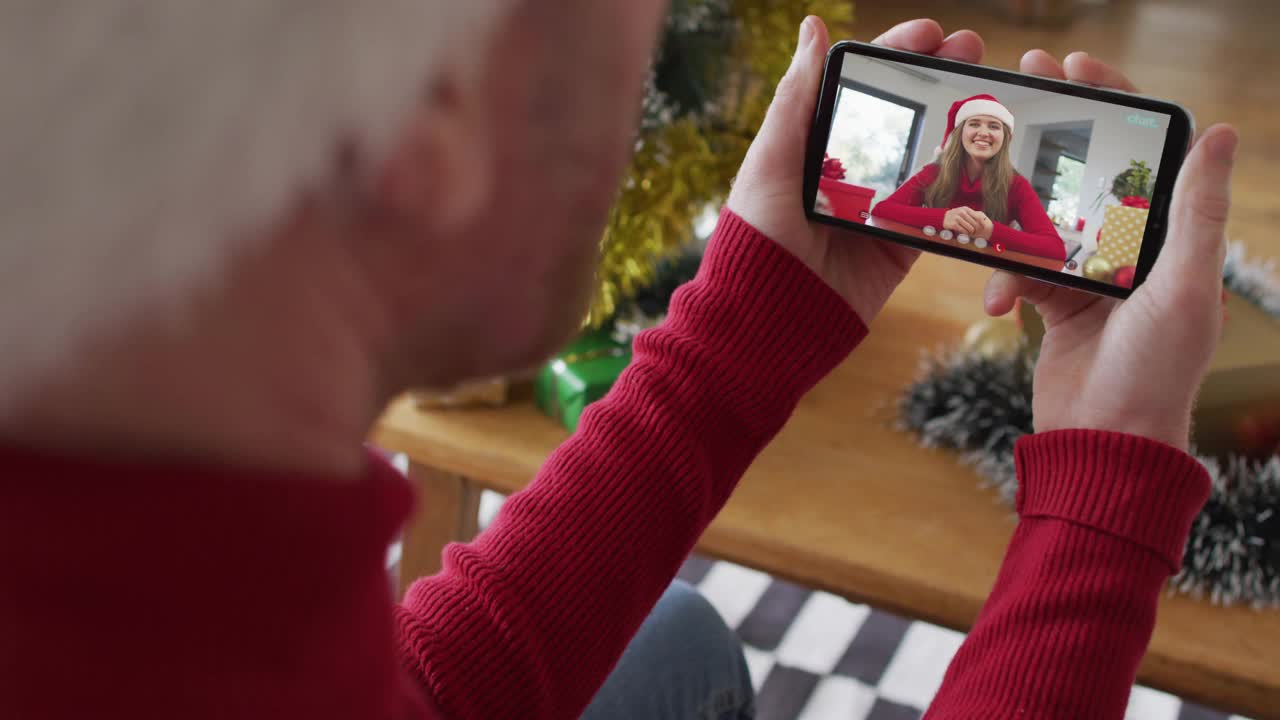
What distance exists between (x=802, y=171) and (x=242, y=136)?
487 mm

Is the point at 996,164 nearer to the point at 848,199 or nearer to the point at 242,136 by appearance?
the point at 848,199

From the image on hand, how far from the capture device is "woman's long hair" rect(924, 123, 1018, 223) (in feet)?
2.11

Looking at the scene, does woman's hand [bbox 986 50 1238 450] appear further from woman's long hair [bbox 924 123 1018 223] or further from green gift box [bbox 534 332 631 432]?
green gift box [bbox 534 332 631 432]

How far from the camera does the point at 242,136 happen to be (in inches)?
9.3

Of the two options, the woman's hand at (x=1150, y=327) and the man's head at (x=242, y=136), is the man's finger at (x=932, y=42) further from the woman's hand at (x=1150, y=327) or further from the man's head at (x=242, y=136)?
the man's head at (x=242, y=136)

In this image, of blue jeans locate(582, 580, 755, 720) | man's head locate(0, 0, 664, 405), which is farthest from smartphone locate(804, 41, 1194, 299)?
man's head locate(0, 0, 664, 405)

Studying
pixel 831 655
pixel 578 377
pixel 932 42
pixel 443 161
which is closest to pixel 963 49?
pixel 932 42

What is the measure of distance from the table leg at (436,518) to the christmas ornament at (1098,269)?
0.53 meters

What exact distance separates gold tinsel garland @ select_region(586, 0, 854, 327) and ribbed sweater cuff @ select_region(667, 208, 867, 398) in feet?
0.77

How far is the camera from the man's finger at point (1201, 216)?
558 millimetres

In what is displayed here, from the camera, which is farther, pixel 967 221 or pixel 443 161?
pixel 967 221

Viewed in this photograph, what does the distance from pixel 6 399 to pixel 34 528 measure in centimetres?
4

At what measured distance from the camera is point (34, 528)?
263 mm

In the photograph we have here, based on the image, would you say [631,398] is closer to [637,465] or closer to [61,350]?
[637,465]
